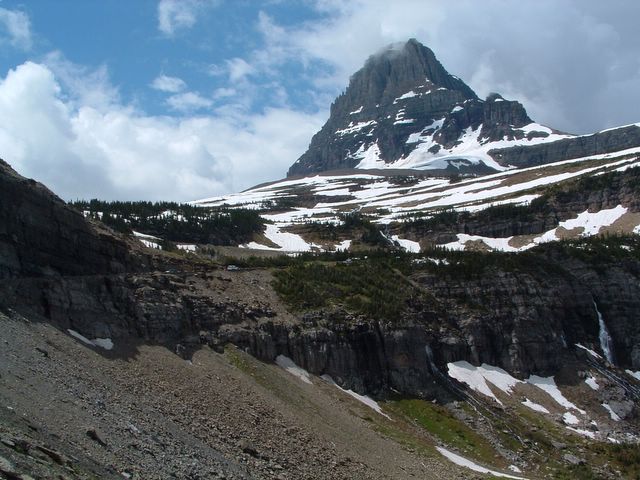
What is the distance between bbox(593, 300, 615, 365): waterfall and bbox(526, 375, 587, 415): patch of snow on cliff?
1513cm

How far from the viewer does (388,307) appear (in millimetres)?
67938

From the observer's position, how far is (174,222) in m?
150

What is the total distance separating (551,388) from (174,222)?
3986 inches

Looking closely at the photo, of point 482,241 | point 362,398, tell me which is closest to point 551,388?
point 362,398

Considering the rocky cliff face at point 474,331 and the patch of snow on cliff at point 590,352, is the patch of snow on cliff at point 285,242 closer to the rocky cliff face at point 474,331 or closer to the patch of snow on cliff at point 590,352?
the rocky cliff face at point 474,331

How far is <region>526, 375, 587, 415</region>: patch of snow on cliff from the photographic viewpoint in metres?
67.2

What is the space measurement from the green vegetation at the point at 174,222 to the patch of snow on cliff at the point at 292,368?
8299cm

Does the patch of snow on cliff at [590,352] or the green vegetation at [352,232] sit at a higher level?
the green vegetation at [352,232]

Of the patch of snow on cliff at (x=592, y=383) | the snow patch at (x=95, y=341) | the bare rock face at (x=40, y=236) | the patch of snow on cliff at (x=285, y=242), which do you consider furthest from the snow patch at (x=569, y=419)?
the patch of snow on cliff at (x=285, y=242)

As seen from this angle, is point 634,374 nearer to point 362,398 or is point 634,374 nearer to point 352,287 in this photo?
point 352,287

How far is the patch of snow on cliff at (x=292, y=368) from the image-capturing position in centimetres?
5547

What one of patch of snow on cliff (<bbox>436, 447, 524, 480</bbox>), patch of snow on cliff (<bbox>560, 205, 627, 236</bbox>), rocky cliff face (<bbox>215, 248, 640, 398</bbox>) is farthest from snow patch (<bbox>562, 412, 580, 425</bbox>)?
patch of snow on cliff (<bbox>560, 205, 627, 236</bbox>)

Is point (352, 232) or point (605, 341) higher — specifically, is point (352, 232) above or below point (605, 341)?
above

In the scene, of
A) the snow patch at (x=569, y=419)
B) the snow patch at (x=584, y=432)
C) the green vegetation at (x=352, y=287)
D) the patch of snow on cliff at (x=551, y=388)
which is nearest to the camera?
the snow patch at (x=584, y=432)
